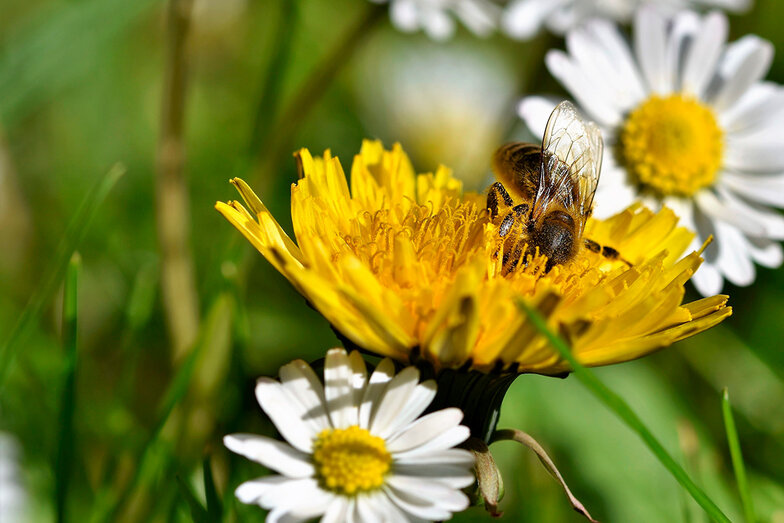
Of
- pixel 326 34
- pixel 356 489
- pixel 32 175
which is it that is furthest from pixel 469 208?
pixel 326 34

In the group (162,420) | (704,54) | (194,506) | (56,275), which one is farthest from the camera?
(704,54)

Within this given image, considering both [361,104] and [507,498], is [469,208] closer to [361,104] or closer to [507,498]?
[507,498]

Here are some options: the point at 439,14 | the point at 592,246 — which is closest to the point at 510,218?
the point at 592,246

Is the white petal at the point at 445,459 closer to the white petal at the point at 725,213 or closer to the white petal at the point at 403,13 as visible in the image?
the white petal at the point at 725,213

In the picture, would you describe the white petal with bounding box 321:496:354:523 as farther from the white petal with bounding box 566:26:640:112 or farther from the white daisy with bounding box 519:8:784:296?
the white petal with bounding box 566:26:640:112

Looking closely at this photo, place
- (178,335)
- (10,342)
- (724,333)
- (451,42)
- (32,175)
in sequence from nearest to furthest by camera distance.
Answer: (10,342) → (178,335) → (724,333) → (32,175) → (451,42)

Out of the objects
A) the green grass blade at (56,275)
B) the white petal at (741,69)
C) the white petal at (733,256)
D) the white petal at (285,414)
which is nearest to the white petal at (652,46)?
the white petal at (741,69)

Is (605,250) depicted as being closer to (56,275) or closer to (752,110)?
(752,110)
